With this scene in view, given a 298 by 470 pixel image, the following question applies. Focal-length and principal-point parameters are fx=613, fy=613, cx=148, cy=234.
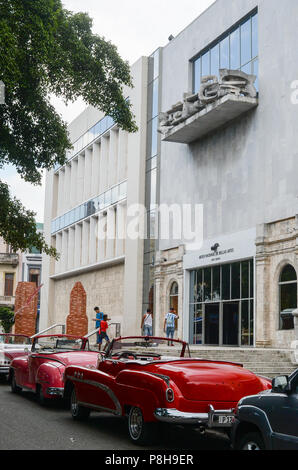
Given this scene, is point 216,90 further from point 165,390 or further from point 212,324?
point 165,390

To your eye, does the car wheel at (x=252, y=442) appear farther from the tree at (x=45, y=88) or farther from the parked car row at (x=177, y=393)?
the tree at (x=45, y=88)

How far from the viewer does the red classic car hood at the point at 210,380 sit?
765 cm

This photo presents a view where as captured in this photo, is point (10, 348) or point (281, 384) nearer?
point (281, 384)

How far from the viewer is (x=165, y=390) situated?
7.50m

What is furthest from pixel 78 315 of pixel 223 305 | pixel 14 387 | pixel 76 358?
pixel 76 358

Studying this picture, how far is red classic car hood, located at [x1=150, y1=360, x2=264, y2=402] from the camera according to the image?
765 centimetres

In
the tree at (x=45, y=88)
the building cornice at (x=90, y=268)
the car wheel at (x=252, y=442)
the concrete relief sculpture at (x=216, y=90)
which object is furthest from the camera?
the building cornice at (x=90, y=268)

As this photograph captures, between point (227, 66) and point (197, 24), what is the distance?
410 centimetres

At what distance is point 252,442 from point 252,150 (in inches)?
816

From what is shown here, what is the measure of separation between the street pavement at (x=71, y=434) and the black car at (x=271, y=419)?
1778 mm

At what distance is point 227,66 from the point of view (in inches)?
1127

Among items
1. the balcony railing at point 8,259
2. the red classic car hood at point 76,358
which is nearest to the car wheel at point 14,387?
the red classic car hood at point 76,358

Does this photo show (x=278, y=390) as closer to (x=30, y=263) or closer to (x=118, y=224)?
(x=118, y=224)
